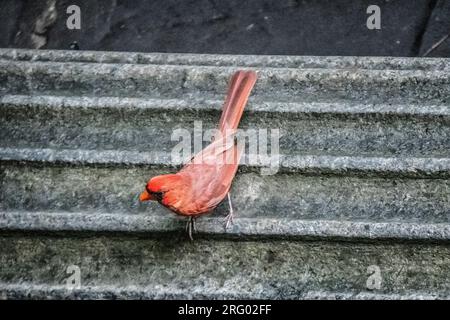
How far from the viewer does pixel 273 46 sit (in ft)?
14.3

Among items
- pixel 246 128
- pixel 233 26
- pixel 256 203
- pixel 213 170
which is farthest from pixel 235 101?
pixel 233 26

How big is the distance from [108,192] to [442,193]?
1.50 metres

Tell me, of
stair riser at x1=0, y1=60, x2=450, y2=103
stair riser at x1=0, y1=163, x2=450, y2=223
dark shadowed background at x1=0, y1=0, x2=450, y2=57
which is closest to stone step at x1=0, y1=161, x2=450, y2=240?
stair riser at x1=0, y1=163, x2=450, y2=223

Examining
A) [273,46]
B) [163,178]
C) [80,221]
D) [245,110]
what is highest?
[273,46]

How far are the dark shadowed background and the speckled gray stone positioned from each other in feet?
3.17

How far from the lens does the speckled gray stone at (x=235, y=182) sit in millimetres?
2730

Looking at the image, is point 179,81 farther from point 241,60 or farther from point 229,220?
point 229,220

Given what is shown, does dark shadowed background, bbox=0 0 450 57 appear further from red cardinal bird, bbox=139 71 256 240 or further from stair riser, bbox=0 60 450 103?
red cardinal bird, bbox=139 71 256 240

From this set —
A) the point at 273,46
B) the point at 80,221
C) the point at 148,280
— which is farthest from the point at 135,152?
the point at 273,46

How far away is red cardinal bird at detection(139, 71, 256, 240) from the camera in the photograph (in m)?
2.63

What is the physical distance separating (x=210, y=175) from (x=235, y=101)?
40cm

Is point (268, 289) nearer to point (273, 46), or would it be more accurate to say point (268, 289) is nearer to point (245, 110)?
point (245, 110)

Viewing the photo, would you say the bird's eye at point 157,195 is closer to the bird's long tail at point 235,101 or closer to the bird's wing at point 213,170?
the bird's wing at point 213,170

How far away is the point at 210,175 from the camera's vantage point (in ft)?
9.27
